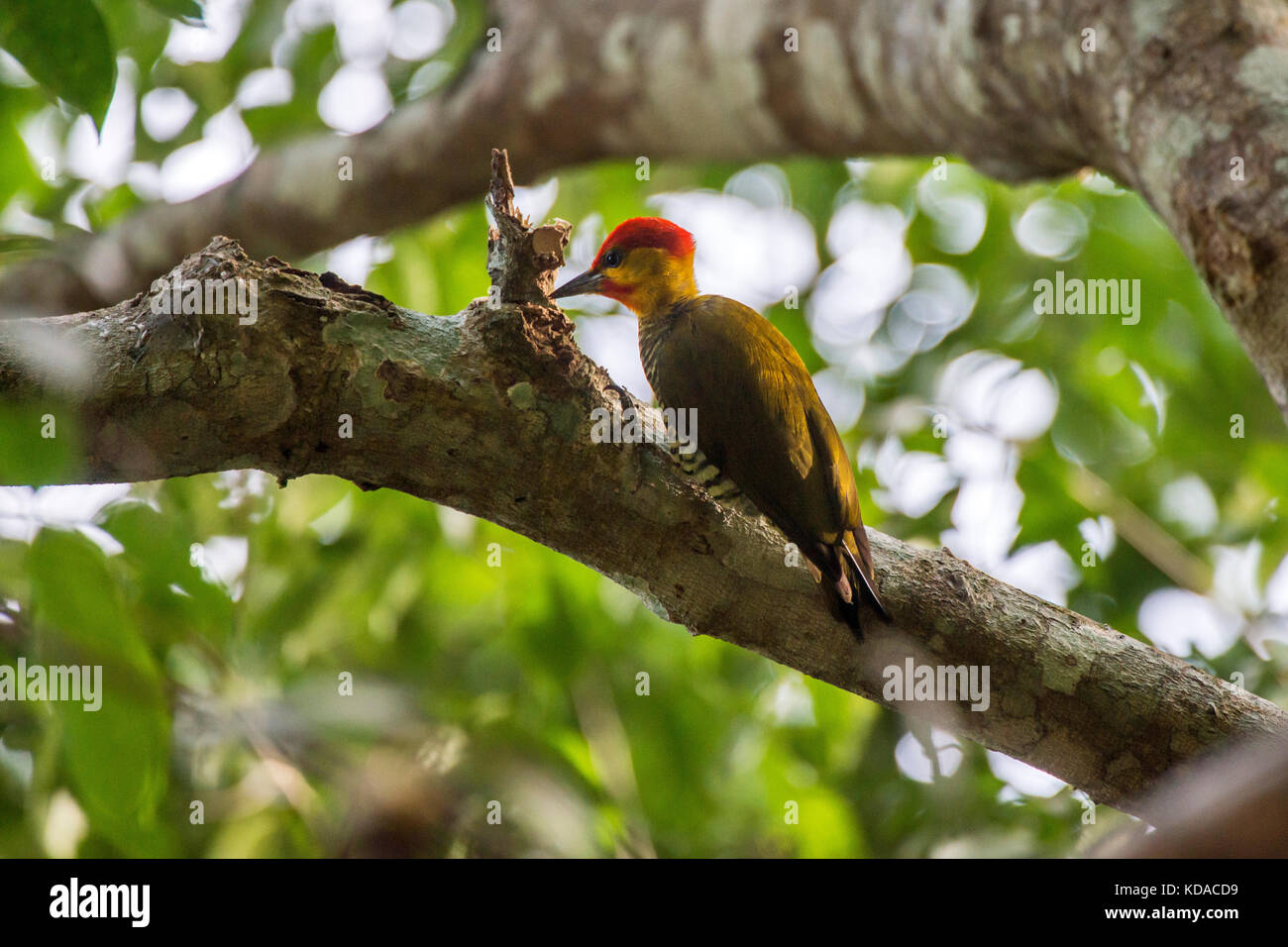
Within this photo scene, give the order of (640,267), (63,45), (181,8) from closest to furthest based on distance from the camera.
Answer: (63,45)
(181,8)
(640,267)

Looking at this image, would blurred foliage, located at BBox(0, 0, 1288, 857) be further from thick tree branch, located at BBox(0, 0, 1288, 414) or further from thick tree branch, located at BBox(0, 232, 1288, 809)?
thick tree branch, located at BBox(0, 232, 1288, 809)

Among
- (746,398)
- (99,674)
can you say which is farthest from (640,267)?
(99,674)

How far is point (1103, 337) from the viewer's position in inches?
175

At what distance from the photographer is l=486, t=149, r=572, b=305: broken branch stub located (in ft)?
6.77

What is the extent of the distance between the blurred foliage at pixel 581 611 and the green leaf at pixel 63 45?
2.58ft

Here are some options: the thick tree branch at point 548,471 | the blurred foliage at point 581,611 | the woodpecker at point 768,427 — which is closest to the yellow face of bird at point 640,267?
the woodpecker at point 768,427

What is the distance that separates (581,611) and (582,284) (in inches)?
48.4

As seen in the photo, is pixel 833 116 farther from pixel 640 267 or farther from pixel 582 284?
pixel 582 284

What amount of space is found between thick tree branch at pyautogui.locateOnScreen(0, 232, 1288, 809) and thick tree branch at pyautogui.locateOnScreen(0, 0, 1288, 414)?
0.75 metres

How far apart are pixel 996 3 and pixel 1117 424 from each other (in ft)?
7.66

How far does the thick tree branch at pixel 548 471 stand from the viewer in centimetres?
199

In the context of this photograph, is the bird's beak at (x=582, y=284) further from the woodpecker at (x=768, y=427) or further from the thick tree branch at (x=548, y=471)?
the thick tree branch at (x=548, y=471)

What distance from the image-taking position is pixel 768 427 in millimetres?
2877

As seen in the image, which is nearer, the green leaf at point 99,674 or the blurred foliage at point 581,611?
the green leaf at point 99,674
